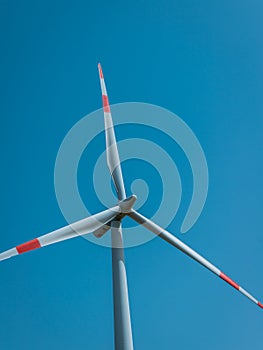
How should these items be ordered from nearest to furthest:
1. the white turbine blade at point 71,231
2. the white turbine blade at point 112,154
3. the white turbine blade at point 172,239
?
the white turbine blade at point 71,231 → the white turbine blade at point 172,239 → the white turbine blade at point 112,154

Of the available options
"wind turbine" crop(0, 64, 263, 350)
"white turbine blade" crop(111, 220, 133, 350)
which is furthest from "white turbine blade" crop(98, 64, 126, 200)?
"white turbine blade" crop(111, 220, 133, 350)

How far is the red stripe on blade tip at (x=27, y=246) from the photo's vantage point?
46.9ft

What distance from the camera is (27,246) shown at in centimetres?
1464

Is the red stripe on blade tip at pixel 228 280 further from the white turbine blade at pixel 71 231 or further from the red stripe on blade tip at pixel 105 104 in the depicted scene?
the red stripe on blade tip at pixel 105 104

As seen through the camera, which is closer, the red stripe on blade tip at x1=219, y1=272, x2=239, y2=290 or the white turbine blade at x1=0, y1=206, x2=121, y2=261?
the white turbine blade at x1=0, y1=206, x2=121, y2=261

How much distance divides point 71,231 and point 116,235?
2.20m

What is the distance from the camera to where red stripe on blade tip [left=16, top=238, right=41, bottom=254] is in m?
14.3

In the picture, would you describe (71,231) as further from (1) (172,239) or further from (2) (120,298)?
(1) (172,239)

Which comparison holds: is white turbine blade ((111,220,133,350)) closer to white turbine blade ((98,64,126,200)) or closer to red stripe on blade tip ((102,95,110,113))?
white turbine blade ((98,64,126,200))

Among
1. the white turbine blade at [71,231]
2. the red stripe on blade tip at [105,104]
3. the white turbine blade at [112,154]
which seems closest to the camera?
the white turbine blade at [71,231]

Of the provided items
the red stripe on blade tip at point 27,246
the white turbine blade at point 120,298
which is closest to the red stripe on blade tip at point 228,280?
the white turbine blade at point 120,298

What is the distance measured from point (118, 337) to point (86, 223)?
5.11m

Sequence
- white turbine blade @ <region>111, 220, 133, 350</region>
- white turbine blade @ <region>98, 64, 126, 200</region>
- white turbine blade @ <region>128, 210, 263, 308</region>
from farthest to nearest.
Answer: white turbine blade @ <region>98, 64, 126, 200</region>
white turbine blade @ <region>128, 210, 263, 308</region>
white turbine blade @ <region>111, 220, 133, 350</region>

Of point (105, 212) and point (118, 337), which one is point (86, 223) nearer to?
point (105, 212)
